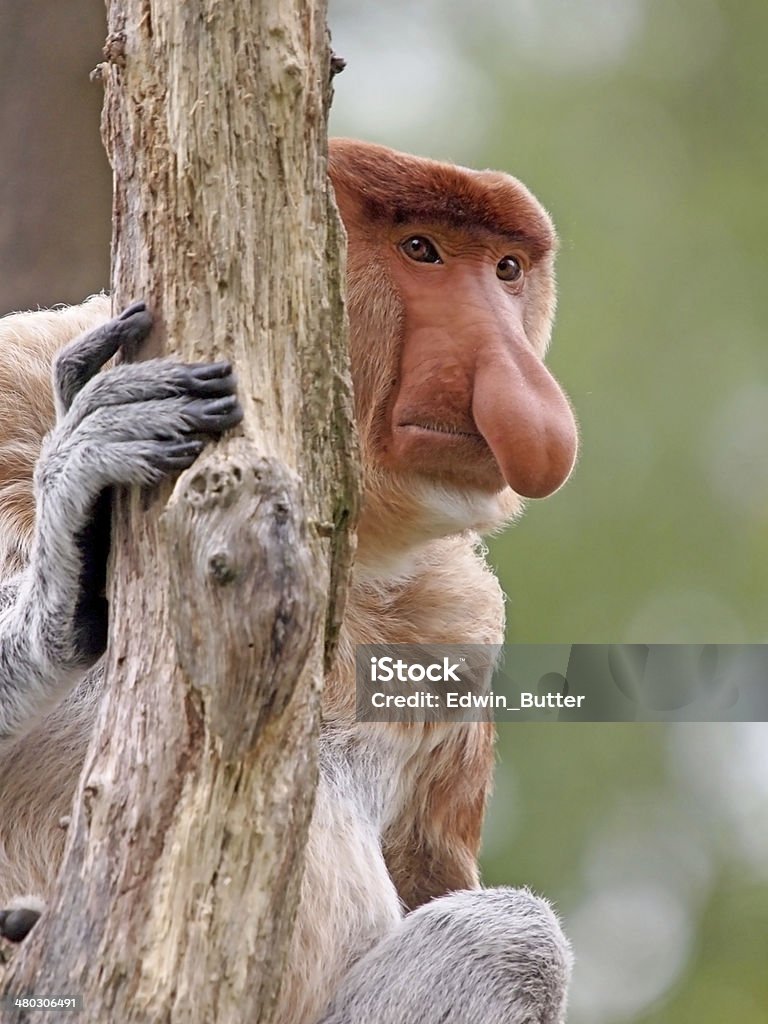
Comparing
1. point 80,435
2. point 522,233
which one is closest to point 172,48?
point 80,435

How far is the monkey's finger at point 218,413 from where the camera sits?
2.44 m

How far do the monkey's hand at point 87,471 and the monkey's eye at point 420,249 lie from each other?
1.23 m

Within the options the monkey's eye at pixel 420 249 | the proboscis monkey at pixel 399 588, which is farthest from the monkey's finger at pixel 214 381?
the monkey's eye at pixel 420 249

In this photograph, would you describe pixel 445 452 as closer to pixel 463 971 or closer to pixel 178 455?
pixel 178 455

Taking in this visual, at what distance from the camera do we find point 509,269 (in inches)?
157

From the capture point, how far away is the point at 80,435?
8.97ft

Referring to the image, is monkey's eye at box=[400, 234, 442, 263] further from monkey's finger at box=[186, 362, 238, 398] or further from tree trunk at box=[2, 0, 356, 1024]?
monkey's finger at box=[186, 362, 238, 398]

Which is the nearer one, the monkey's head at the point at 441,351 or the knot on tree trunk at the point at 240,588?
the knot on tree trunk at the point at 240,588

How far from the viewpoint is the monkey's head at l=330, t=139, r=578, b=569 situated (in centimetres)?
338

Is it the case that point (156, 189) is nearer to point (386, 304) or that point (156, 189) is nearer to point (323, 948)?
point (386, 304)

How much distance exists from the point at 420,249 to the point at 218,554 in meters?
1.79

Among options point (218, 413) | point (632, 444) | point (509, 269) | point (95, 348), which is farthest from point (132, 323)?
point (632, 444)

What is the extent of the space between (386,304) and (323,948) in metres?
1.65

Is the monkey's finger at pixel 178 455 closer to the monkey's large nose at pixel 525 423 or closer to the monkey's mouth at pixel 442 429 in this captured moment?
the monkey's large nose at pixel 525 423
